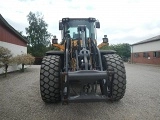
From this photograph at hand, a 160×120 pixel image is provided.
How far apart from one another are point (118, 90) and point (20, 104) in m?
2.70

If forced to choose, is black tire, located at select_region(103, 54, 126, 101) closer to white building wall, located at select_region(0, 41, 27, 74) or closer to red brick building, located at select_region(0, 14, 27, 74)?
red brick building, located at select_region(0, 14, 27, 74)

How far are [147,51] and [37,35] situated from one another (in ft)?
Answer: 84.9

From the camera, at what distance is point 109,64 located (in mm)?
4840

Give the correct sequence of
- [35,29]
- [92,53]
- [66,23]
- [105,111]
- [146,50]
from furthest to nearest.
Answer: [35,29] < [146,50] < [66,23] < [92,53] < [105,111]

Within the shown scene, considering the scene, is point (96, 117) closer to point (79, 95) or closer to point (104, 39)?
point (79, 95)

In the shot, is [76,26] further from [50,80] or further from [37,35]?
[37,35]

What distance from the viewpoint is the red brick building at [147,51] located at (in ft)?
85.0

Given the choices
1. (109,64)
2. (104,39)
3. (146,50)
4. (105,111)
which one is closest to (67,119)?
(105,111)

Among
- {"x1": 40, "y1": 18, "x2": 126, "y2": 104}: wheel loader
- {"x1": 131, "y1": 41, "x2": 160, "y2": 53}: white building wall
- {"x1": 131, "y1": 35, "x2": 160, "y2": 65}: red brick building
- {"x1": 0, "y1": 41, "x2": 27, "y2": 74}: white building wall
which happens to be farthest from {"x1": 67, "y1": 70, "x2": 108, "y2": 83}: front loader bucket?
{"x1": 131, "y1": 41, "x2": 160, "y2": 53}: white building wall

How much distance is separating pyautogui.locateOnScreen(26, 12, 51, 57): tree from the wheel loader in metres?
39.4

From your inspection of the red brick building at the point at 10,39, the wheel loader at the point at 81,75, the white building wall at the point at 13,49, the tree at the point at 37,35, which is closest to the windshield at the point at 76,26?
the wheel loader at the point at 81,75

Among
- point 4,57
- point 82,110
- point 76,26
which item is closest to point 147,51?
point 4,57

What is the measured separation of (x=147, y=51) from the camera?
2922cm

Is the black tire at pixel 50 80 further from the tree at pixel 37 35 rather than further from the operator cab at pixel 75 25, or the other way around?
the tree at pixel 37 35
